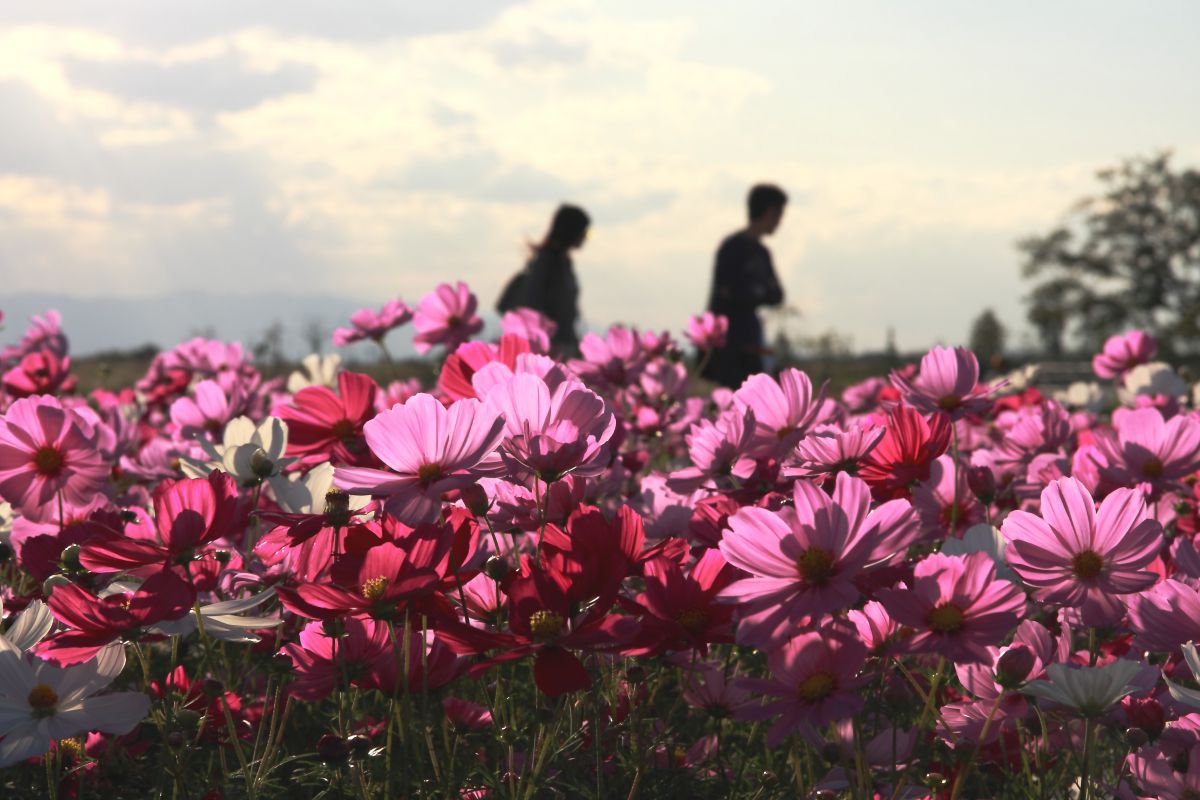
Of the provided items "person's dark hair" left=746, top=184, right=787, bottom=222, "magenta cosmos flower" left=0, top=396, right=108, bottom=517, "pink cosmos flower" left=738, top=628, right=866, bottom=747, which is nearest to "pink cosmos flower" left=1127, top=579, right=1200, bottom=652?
"pink cosmos flower" left=738, top=628, right=866, bottom=747

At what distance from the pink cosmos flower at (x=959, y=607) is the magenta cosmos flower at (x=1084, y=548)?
151 mm

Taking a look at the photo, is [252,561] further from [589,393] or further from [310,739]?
[589,393]

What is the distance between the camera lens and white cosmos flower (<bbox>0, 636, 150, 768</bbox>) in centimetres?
127

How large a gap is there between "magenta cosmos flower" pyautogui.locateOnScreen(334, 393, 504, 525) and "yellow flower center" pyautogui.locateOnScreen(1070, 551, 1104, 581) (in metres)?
0.66

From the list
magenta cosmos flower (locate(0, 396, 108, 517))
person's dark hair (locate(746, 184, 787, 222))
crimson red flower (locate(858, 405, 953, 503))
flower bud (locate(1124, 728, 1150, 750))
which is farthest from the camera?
person's dark hair (locate(746, 184, 787, 222))

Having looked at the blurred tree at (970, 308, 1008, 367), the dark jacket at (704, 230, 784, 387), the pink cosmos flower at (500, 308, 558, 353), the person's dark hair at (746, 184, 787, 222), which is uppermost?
the person's dark hair at (746, 184, 787, 222)

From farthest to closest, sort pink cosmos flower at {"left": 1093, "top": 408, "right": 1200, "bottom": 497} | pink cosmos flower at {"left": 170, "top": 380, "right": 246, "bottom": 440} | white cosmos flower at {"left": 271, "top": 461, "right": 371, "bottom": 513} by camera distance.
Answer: pink cosmos flower at {"left": 170, "top": 380, "right": 246, "bottom": 440}, pink cosmos flower at {"left": 1093, "top": 408, "right": 1200, "bottom": 497}, white cosmos flower at {"left": 271, "top": 461, "right": 371, "bottom": 513}

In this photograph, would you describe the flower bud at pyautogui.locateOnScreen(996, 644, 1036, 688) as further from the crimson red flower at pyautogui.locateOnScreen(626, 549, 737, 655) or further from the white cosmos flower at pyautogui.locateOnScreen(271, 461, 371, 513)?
the white cosmos flower at pyautogui.locateOnScreen(271, 461, 371, 513)

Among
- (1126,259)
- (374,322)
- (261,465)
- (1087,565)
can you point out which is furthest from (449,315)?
(1126,259)

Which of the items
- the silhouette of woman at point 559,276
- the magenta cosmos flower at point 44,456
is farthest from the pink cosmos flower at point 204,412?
the silhouette of woman at point 559,276

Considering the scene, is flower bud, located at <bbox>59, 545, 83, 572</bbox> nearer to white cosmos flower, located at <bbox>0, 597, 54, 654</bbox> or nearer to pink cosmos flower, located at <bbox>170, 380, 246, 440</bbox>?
white cosmos flower, located at <bbox>0, 597, 54, 654</bbox>

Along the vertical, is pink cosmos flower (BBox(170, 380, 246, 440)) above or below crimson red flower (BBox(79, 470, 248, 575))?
below

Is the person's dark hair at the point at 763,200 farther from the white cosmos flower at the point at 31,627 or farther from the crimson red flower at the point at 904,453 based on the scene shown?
the white cosmos flower at the point at 31,627

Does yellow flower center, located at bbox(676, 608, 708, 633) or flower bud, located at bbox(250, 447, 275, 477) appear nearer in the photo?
yellow flower center, located at bbox(676, 608, 708, 633)
